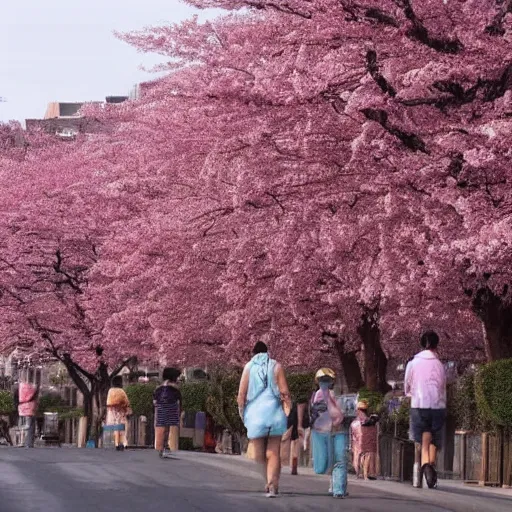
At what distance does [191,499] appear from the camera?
659 inches

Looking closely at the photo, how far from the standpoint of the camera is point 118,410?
33.1 meters

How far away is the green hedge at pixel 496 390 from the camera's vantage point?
21047mm

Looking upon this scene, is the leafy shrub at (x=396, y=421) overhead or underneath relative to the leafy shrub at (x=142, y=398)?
underneath

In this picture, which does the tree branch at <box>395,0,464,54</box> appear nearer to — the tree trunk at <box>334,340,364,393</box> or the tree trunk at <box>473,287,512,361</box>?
the tree trunk at <box>473,287,512,361</box>

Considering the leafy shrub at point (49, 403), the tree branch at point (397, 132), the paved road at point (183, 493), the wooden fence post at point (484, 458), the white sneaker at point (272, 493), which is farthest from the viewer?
the leafy shrub at point (49, 403)

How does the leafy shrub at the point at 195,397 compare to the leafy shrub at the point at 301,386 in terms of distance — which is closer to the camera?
the leafy shrub at the point at 301,386

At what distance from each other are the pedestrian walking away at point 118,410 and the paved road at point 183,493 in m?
7.91

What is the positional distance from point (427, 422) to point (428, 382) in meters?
0.52

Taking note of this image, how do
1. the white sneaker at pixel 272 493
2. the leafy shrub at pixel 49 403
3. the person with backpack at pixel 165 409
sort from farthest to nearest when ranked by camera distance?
the leafy shrub at pixel 49 403
the person with backpack at pixel 165 409
the white sneaker at pixel 272 493

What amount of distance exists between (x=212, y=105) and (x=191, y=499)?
10026 millimetres

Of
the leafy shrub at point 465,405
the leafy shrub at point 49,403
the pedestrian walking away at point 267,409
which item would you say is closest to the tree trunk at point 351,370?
the leafy shrub at point 465,405

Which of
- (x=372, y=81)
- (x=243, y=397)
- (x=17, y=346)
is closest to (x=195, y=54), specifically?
(x=372, y=81)

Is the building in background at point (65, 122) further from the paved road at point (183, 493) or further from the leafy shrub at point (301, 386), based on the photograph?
the paved road at point (183, 493)

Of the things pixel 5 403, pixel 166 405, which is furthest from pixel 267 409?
pixel 5 403
